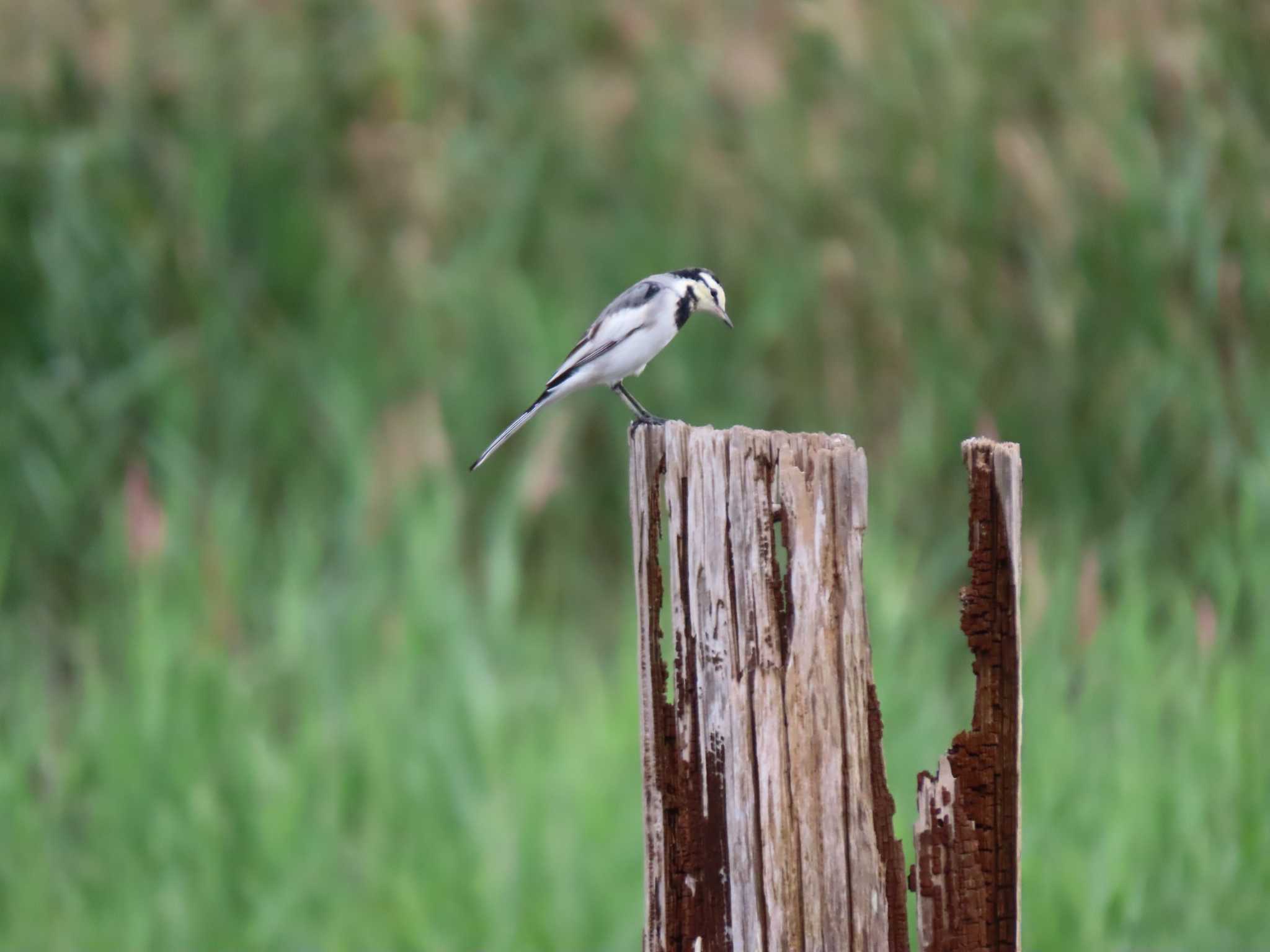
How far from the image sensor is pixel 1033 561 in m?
5.73

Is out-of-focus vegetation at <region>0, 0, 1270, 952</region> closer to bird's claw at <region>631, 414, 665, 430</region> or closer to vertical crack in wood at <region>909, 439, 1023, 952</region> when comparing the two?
bird's claw at <region>631, 414, 665, 430</region>

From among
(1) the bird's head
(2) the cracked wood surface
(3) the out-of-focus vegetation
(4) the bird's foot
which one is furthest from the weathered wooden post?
(3) the out-of-focus vegetation

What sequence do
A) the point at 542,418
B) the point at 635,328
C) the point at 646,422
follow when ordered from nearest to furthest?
the point at 646,422 < the point at 635,328 < the point at 542,418

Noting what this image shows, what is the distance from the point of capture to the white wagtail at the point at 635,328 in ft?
13.8

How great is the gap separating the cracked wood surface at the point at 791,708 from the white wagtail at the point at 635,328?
4.79 ft

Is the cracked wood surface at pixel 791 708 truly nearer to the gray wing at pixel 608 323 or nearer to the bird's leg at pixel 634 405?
the bird's leg at pixel 634 405

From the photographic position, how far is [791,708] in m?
2.68

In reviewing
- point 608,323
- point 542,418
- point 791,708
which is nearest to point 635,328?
point 608,323

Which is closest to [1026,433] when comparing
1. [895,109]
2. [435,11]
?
[895,109]

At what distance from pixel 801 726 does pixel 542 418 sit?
409cm

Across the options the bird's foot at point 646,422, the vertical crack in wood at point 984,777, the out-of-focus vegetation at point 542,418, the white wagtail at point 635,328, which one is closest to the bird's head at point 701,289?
the white wagtail at point 635,328

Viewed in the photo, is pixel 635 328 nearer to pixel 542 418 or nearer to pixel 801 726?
pixel 801 726

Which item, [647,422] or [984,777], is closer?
[984,777]

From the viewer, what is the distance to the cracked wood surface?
2.67 metres
